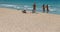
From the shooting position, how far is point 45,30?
10.4 m

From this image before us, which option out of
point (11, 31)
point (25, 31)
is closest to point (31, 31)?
point (25, 31)

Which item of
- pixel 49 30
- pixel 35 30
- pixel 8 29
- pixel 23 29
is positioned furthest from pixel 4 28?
pixel 49 30

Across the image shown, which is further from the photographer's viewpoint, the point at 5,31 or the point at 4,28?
the point at 4,28

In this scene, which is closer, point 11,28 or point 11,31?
point 11,31

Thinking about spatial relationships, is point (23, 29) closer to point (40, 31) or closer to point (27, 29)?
point (27, 29)

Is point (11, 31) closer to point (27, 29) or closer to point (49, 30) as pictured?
point (27, 29)

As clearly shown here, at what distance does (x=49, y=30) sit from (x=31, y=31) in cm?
106

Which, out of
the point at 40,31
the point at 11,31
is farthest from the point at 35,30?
the point at 11,31

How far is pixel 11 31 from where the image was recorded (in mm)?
9891

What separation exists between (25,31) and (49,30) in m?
1.35

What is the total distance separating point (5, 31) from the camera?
9820mm

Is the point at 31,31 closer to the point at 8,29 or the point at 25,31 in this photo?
the point at 25,31

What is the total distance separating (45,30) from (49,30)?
0.23 meters

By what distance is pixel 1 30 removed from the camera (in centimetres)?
998
